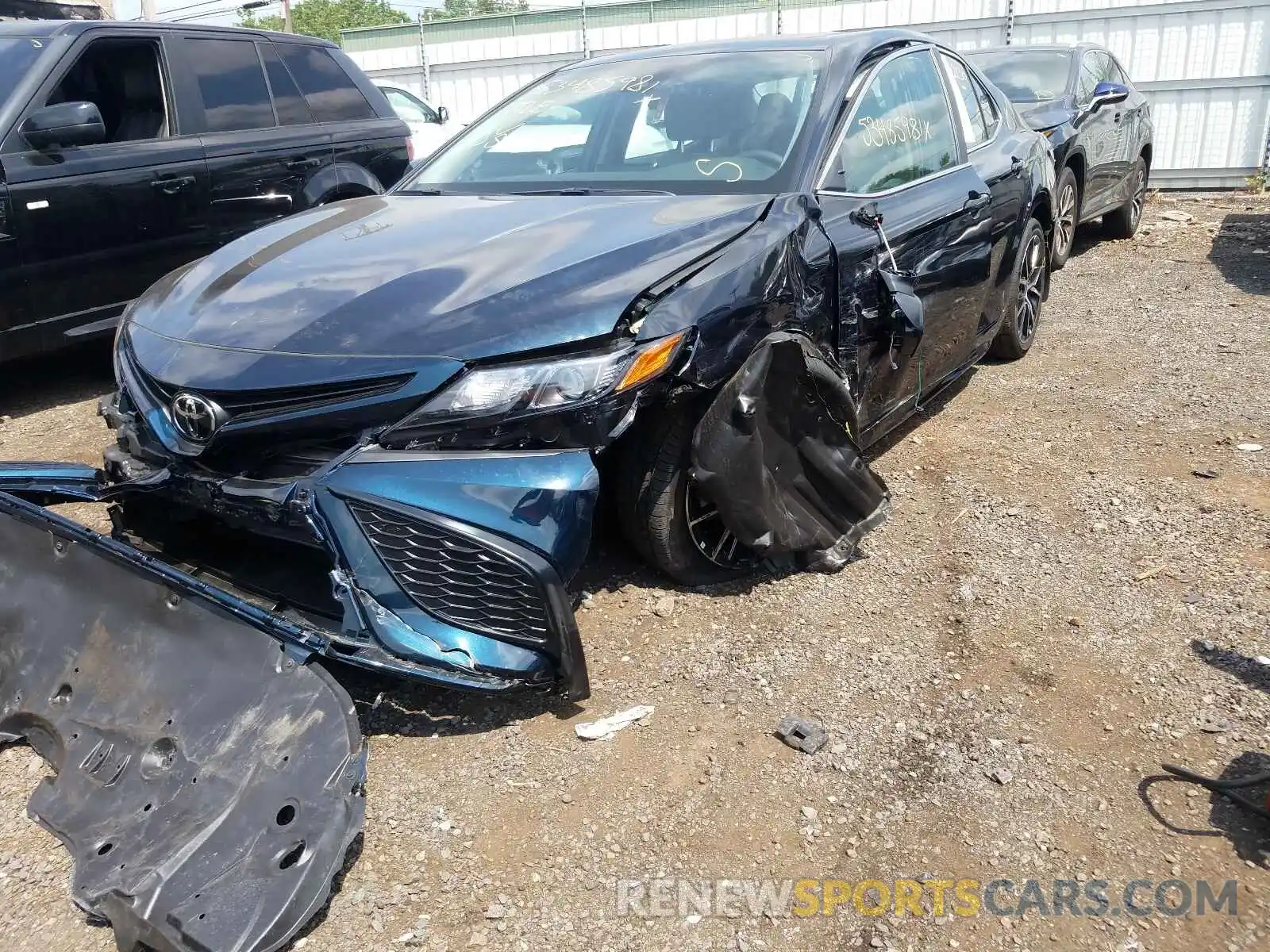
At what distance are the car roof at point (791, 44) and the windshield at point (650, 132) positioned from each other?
55mm

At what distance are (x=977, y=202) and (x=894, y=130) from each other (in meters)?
0.64

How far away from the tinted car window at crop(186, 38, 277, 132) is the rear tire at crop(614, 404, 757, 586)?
4.32 meters

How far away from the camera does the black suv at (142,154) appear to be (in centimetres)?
518

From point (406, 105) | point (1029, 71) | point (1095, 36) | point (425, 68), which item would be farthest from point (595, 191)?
point (425, 68)

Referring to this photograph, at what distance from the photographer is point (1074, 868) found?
89.5 inches

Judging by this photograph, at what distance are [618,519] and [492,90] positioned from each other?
15.7 m

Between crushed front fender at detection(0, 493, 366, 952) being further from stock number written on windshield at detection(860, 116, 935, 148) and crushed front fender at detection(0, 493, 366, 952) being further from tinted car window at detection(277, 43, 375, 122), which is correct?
tinted car window at detection(277, 43, 375, 122)

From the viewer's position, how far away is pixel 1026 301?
579 centimetres

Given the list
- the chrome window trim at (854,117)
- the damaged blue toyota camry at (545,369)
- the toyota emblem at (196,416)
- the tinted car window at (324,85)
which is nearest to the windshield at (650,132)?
the damaged blue toyota camry at (545,369)

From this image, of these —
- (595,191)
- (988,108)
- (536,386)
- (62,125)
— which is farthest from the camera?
(988,108)

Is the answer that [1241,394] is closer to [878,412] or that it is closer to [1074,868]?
[878,412]

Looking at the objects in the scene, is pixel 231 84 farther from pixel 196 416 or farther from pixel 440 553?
pixel 440 553

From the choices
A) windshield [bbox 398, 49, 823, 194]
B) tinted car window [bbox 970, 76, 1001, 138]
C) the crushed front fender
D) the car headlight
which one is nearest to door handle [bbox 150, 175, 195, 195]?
windshield [bbox 398, 49, 823, 194]

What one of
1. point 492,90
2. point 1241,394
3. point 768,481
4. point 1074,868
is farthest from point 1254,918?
point 492,90
